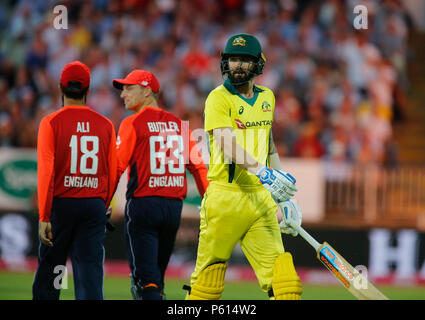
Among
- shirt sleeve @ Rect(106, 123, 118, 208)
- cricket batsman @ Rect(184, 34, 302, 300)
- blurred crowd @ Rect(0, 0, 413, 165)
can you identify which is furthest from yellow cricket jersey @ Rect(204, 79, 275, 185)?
blurred crowd @ Rect(0, 0, 413, 165)

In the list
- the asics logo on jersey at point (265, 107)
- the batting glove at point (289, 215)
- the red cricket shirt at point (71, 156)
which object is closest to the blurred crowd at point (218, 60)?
the red cricket shirt at point (71, 156)

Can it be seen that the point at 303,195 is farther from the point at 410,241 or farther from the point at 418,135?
the point at 418,135

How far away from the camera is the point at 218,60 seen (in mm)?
15586

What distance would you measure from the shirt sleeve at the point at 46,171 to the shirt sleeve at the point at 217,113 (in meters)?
1.24

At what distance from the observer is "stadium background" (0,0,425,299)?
42.2 ft

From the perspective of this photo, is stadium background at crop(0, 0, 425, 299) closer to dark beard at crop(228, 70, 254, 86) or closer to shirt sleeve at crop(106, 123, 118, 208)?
shirt sleeve at crop(106, 123, 118, 208)

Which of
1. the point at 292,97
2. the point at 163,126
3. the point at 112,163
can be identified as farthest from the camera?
the point at 292,97

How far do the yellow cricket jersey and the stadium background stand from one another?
5.83 metres

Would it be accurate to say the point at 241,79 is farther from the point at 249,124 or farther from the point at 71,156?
the point at 71,156

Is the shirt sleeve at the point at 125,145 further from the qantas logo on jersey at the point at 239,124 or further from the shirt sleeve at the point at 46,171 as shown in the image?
the qantas logo on jersey at the point at 239,124

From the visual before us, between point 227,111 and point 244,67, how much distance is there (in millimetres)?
380

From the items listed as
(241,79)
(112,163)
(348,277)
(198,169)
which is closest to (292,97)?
(198,169)

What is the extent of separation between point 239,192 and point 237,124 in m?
0.52
